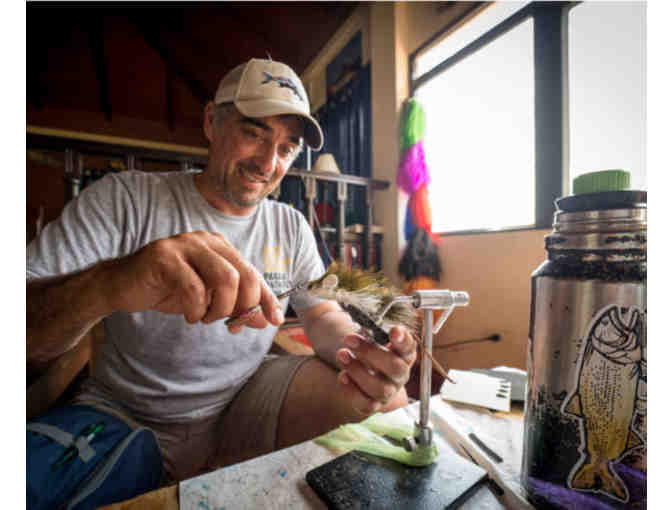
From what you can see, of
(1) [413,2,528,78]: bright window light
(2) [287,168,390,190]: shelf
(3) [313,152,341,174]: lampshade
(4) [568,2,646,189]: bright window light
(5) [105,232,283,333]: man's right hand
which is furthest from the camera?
(3) [313,152,341,174]: lampshade

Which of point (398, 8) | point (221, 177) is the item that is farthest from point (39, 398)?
point (398, 8)

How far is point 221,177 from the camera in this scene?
3.52ft

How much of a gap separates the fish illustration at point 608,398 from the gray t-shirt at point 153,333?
0.91 m

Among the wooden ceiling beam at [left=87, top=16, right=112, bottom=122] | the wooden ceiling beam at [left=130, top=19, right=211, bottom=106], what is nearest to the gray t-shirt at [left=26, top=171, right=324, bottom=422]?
the wooden ceiling beam at [left=130, top=19, right=211, bottom=106]

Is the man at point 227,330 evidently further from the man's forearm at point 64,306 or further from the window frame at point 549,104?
the window frame at point 549,104

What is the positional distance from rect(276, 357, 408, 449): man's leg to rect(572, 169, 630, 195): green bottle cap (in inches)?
28.1

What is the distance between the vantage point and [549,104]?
1.68 metres

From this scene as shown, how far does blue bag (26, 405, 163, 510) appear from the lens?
0.55 m

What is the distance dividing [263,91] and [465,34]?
1925 millimetres

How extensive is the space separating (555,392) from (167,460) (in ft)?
3.62

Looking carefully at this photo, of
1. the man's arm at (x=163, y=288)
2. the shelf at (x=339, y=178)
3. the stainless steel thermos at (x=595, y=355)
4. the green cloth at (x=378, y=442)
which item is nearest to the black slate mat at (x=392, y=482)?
Answer: the green cloth at (x=378, y=442)

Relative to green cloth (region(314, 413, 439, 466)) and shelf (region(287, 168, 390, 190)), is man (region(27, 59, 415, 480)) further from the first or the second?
shelf (region(287, 168, 390, 190))

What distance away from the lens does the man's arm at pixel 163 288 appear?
0.44 m

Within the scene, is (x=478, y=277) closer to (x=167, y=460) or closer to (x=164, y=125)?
(x=167, y=460)
